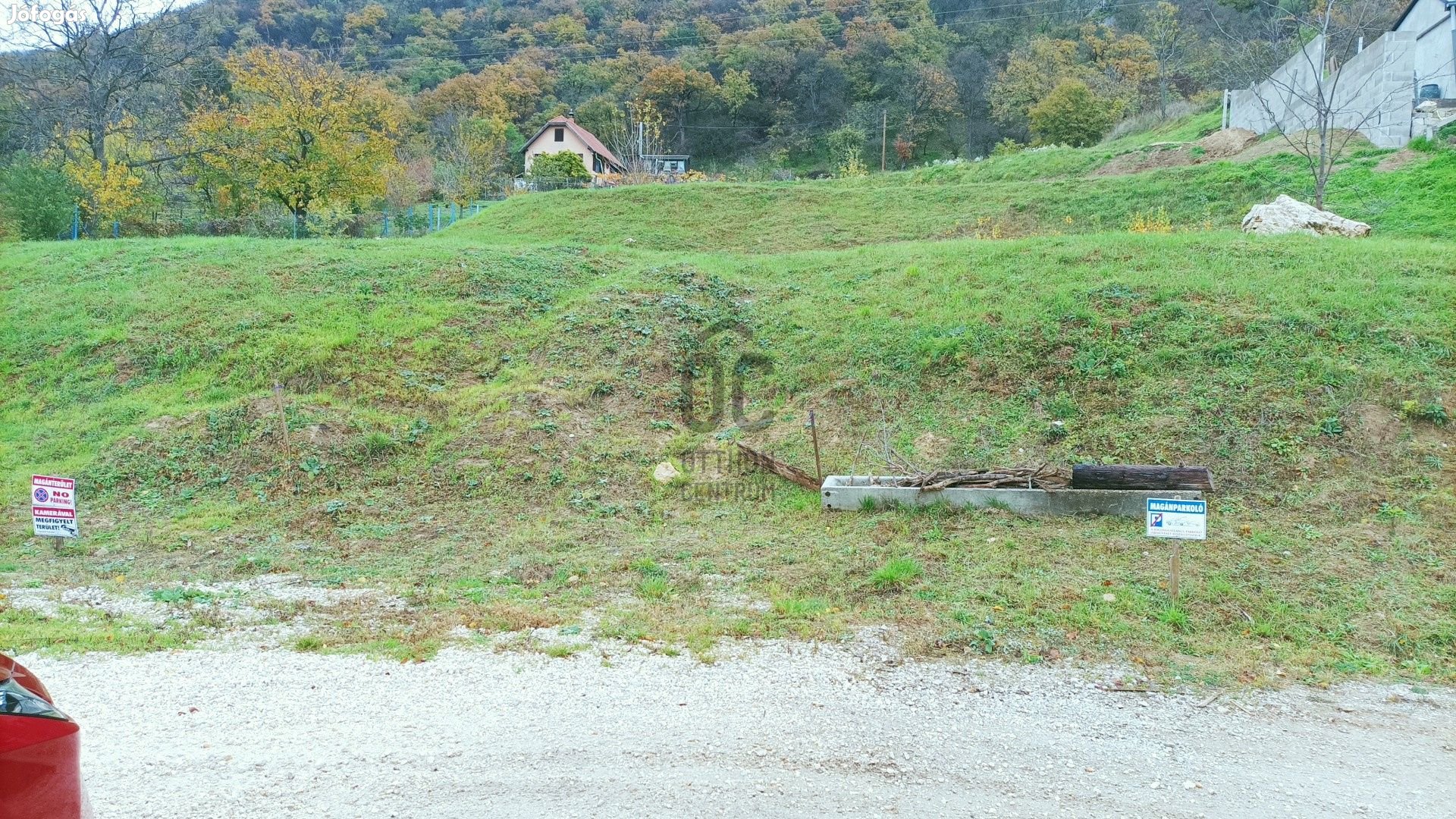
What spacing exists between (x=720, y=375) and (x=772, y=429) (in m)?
1.88

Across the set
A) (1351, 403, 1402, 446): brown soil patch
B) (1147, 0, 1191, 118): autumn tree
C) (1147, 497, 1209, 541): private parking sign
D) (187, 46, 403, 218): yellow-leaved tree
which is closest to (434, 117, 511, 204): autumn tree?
(187, 46, 403, 218): yellow-leaved tree

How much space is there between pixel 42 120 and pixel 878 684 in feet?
127

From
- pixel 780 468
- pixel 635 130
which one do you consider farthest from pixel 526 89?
pixel 780 468

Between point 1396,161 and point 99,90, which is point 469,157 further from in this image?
point 1396,161

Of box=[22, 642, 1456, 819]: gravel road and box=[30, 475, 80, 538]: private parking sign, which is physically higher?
box=[30, 475, 80, 538]: private parking sign

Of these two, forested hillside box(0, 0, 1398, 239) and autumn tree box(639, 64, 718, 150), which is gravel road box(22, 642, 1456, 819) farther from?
autumn tree box(639, 64, 718, 150)

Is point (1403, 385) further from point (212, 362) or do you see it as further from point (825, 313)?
point (212, 362)

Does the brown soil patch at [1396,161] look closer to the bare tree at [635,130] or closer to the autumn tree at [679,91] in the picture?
the bare tree at [635,130]

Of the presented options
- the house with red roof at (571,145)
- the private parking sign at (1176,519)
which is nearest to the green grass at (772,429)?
the private parking sign at (1176,519)

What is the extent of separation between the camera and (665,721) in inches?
188

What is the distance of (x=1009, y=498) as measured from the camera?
849 cm

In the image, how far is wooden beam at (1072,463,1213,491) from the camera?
8.15 meters

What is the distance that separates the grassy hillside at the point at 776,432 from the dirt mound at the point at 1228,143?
33.1ft

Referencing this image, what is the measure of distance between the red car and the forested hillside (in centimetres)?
2239
